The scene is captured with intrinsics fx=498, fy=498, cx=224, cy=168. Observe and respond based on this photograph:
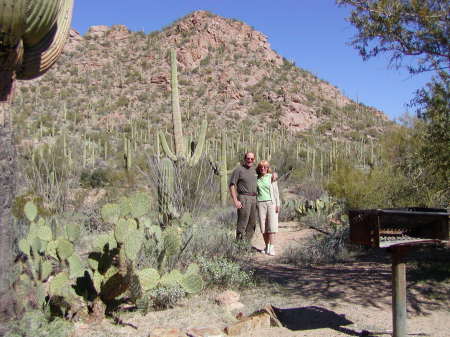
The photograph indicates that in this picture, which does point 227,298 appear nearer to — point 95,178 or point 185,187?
point 185,187

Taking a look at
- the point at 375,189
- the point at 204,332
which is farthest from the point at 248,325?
the point at 375,189

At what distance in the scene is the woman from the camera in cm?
822

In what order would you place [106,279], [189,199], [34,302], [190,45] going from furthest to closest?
1. [190,45]
2. [189,199]
3. [106,279]
4. [34,302]

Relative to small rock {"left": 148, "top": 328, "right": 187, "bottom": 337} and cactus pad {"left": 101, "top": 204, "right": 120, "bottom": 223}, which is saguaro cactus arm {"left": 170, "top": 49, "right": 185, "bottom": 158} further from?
small rock {"left": 148, "top": 328, "right": 187, "bottom": 337}

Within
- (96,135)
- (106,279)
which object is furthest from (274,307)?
(96,135)

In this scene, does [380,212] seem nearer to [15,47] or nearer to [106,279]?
[106,279]

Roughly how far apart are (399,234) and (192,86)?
143 ft

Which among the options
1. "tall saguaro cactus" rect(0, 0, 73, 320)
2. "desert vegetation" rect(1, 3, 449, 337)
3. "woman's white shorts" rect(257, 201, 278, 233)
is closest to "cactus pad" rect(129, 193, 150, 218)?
"desert vegetation" rect(1, 3, 449, 337)

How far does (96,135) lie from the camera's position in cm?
3275

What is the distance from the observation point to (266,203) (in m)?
8.30

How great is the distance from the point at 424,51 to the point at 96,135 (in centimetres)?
2861

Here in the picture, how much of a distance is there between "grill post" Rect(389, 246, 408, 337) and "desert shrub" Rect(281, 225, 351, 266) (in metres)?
3.57

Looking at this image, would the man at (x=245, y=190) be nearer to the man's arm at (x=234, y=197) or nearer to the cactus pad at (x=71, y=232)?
the man's arm at (x=234, y=197)

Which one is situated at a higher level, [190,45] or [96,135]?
[190,45]
